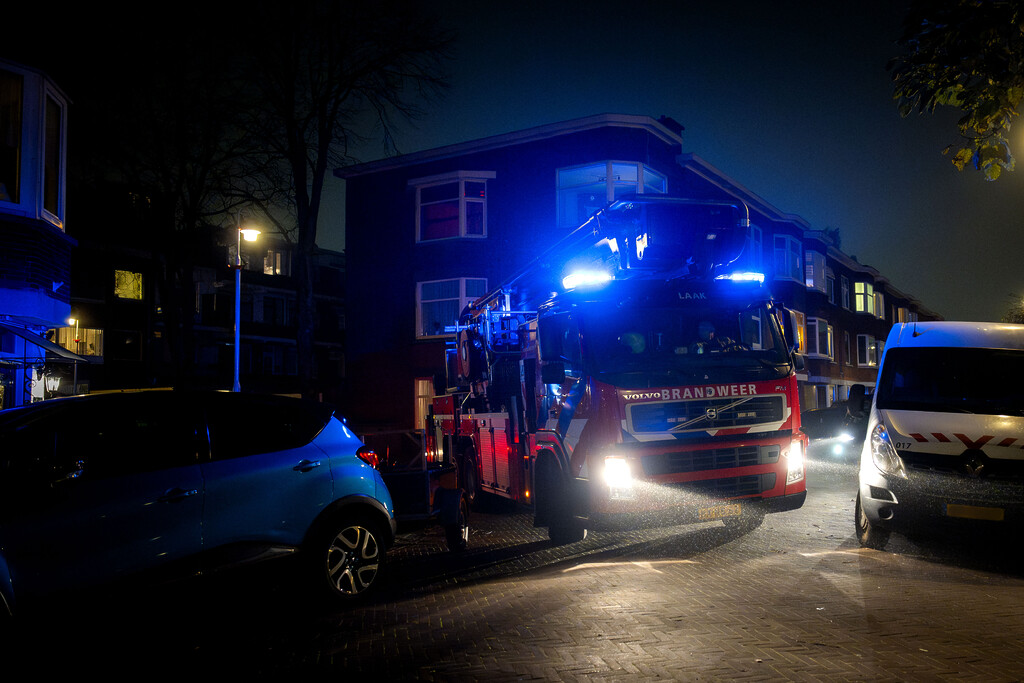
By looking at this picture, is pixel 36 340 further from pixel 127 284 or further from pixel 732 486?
pixel 127 284

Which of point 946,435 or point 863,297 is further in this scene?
point 863,297

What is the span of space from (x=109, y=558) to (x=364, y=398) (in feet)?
81.3

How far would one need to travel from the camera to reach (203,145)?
27.0 m

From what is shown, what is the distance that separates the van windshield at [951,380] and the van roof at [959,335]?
0.23 ft

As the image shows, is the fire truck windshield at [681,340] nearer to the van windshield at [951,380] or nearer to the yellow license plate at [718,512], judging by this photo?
the van windshield at [951,380]

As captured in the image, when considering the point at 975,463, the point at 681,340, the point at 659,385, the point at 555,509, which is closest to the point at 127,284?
the point at 555,509

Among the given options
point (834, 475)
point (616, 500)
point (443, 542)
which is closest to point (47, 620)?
point (616, 500)

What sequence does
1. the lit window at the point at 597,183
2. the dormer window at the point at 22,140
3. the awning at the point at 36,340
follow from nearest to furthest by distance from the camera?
1. the awning at the point at 36,340
2. the dormer window at the point at 22,140
3. the lit window at the point at 597,183

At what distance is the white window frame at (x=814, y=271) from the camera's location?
4100cm

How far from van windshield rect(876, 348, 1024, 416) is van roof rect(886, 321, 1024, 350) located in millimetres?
69

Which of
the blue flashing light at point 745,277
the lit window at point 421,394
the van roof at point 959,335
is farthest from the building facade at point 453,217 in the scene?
the van roof at point 959,335

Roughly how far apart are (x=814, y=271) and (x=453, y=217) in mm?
21475

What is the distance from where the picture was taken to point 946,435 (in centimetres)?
810

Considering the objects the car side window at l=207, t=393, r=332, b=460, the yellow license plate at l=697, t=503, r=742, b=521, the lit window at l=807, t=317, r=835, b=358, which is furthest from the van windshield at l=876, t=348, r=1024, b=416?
the lit window at l=807, t=317, r=835, b=358
